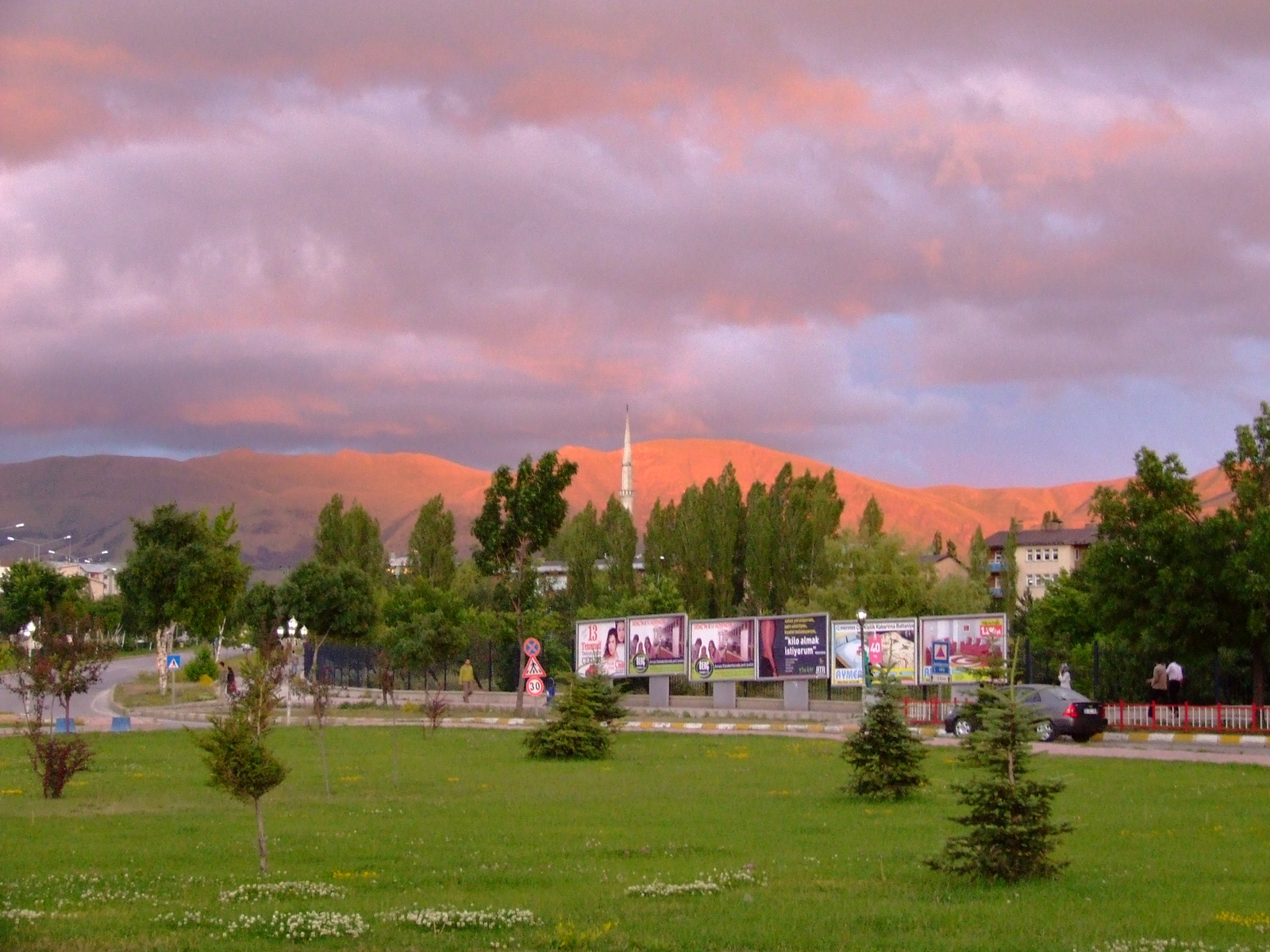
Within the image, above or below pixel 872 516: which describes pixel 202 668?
below

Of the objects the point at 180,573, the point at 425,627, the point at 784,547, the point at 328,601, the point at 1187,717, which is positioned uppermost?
the point at 784,547

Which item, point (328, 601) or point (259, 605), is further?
point (259, 605)

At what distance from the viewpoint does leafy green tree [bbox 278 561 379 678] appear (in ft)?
213

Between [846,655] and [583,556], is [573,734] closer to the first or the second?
[846,655]

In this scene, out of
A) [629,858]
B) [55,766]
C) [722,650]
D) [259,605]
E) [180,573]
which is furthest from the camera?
[259,605]

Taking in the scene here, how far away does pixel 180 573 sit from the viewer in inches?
2274

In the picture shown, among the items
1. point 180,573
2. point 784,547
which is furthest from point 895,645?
point 784,547

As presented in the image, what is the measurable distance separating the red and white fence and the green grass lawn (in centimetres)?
901

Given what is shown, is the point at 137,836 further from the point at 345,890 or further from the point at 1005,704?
the point at 1005,704

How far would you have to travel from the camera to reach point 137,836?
16.8 m

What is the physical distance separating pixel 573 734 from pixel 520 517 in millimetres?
20678

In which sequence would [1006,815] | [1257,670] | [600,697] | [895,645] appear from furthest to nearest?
1. [895,645]
2. [1257,670]
3. [600,697]
4. [1006,815]

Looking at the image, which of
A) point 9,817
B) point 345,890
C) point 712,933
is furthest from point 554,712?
point 712,933

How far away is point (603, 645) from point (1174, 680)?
19604 millimetres
